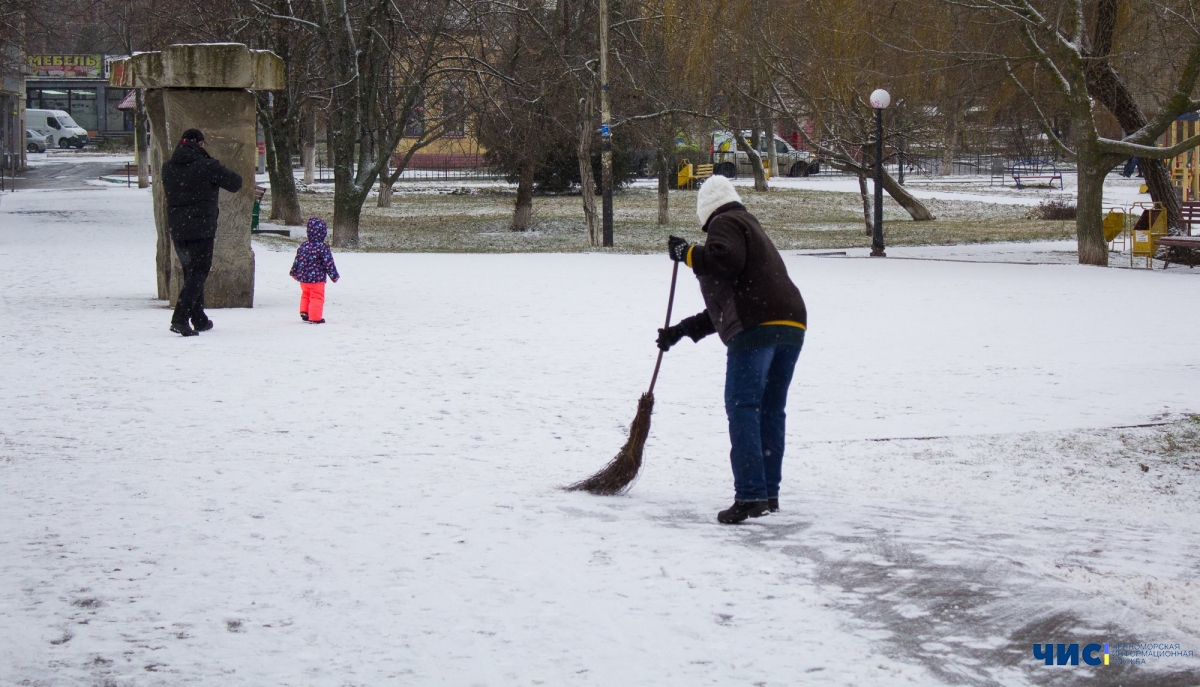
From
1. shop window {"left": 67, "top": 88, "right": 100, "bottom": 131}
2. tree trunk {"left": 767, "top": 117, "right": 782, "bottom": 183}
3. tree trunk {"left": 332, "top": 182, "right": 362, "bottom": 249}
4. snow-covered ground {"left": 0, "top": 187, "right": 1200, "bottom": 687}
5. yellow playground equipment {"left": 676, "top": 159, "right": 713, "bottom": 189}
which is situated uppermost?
shop window {"left": 67, "top": 88, "right": 100, "bottom": 131}

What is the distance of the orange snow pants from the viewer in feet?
39.8

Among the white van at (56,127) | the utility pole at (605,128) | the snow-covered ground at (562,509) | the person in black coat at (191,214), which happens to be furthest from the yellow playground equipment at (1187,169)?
the white van at (56,127)

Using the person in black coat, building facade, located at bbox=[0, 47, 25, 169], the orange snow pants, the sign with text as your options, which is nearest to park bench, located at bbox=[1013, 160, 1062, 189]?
building facade, located at bbox=[0, 47, 25, 169]

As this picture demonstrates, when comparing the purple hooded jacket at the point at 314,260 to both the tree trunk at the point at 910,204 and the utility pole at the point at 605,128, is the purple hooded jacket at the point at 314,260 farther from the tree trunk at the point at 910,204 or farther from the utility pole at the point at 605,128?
the tree trunk at the point at 910,204

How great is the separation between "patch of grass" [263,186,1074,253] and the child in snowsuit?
36.4ft

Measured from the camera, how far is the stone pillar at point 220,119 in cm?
1262

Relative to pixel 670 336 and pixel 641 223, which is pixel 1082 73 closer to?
pixel 641 223

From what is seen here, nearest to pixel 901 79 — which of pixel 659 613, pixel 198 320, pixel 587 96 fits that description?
pixel 587 96

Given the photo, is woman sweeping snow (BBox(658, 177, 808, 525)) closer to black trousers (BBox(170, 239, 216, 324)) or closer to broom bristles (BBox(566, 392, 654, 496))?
broom bristles (BBox(566, 392, 654, 496))

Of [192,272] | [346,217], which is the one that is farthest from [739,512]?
[346,217]

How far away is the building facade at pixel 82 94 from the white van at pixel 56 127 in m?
3.35

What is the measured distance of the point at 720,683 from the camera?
388 cm

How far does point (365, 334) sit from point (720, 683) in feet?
27.1

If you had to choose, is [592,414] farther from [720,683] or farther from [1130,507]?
[720,683]
